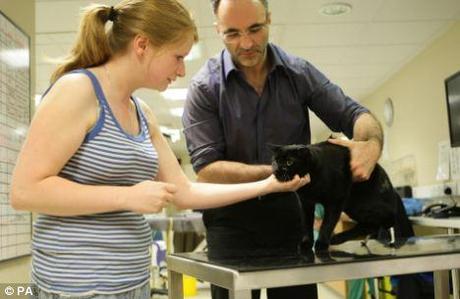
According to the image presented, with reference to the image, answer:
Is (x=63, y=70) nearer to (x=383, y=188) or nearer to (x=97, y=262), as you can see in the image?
(x=97, y=262)

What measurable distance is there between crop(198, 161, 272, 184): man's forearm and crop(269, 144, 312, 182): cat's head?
151 mm

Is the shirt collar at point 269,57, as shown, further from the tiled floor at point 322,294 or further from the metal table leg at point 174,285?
the tiled floor at point 322,294

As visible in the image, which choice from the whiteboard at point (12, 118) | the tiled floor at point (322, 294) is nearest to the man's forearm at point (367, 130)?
the whiteboard at point (12, 118)

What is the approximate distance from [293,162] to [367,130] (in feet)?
0.95

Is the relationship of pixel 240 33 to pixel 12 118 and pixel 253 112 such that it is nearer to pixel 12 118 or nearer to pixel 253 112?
pixel 253 112

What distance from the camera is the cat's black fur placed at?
3.81 ft

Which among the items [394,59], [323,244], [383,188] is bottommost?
[323,244]

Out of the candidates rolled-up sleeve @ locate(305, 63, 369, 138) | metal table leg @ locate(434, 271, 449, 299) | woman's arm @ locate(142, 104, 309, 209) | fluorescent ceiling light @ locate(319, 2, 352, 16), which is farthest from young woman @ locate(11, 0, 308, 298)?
fluorescent ceiling light @ locate(319, 2, 352, 16)

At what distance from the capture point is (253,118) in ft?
4.62

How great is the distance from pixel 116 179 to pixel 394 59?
4565 mm

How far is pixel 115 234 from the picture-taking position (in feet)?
2.88

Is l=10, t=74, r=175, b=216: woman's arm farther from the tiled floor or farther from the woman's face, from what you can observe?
the tiled floor

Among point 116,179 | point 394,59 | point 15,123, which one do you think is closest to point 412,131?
point 394,59

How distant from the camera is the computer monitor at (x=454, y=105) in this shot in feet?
10.1
